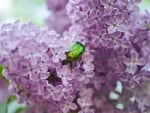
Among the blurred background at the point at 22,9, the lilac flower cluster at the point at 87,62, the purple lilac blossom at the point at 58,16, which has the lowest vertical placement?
the lilac flower cluster at the point at 87,62

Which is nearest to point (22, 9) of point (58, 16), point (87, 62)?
point (58, 16)

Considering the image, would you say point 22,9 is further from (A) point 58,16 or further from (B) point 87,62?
(B) point 87,62

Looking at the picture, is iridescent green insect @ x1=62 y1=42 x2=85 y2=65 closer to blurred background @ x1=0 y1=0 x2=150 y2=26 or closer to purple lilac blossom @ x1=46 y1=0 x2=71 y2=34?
purple lilac blossom @ x1=46 y1=0 x2=71 y2=34

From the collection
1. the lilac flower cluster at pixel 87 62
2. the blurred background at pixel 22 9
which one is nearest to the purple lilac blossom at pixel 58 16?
the lilac flower cluster at pixel 87 62

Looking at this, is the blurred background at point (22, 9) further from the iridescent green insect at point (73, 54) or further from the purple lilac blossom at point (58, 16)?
the iridescent green insect at point (73, 54)

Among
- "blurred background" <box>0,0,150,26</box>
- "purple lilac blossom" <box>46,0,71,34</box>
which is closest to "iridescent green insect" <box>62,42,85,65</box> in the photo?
"purple lilac blossom" <box>46,0,71,34</box>

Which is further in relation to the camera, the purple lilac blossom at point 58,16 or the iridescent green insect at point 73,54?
the purple lilac blossom at point 58,16

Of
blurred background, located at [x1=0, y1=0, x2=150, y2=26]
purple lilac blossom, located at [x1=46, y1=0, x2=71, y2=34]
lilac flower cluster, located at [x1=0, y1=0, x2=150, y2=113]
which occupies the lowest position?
lilac flower cluster, located at [x1=0, y1=0, x2=150, y2=113]

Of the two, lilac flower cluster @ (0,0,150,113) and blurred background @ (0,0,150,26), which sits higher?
blurred background @ (0,0,150,26)

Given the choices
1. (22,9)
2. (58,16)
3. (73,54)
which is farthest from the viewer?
(22,9)

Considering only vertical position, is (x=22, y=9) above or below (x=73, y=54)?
above
